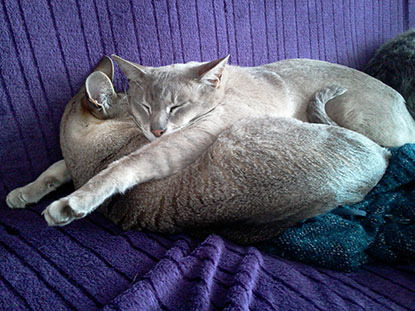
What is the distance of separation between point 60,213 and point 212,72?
924 millimetres

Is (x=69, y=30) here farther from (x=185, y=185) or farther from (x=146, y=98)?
(x=185, y=185)

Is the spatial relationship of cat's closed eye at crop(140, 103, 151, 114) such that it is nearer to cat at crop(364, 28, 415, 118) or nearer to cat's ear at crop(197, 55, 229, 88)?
cat's ear at crop(197, 55, 229, 88)

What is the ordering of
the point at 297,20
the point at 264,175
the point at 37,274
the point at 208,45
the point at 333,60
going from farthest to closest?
the point at 333,60, the point at 297,20, the point at 208,45, the point at 264,175, the point at 37,274


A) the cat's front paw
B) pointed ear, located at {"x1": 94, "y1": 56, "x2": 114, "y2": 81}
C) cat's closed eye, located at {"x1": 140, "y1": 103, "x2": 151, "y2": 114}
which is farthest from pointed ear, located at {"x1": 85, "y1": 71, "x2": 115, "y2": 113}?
the cat's front paw

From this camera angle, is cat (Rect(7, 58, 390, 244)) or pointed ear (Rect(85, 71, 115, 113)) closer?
cat (Rect(7, 58, 390, 244))

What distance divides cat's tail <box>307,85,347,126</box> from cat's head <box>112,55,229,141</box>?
51cm

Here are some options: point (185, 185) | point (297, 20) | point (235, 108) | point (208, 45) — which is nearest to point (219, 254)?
point (185, 185)

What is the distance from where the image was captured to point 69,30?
139 cm

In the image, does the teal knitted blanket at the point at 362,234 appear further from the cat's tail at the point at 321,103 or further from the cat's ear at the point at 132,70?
the cat's ear at the point at 132,70

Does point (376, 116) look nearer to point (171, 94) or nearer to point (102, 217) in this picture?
point (171, 94)

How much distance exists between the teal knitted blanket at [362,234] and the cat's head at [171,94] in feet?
2.32

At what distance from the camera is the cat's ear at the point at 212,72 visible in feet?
4.54

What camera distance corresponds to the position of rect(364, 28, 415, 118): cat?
1876 mm

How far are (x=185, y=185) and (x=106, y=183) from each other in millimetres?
284
